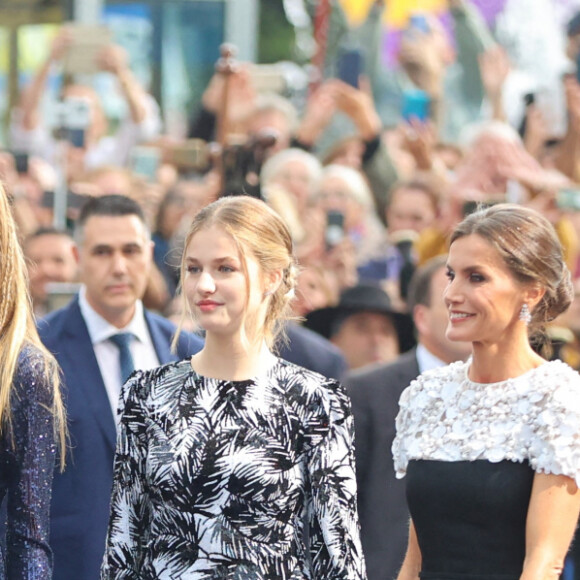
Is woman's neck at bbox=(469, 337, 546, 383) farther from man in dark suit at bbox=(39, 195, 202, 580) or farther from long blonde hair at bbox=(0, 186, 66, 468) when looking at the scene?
man in dark suit at bbox=(39, 195, 202, 580)

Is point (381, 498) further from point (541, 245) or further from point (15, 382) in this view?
point (15, 382)

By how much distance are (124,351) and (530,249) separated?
2228mm

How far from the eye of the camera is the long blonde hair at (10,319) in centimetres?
405

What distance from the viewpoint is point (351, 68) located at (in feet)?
42.9

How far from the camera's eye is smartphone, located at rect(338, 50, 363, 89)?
512 inches

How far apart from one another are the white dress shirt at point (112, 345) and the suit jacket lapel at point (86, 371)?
36 mm

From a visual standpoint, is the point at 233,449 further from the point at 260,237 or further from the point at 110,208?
the point at 110,208

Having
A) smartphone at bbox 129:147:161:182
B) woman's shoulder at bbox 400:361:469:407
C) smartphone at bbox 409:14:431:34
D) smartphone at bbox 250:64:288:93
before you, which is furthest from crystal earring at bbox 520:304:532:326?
smartphone at bbox 409:14:431:34

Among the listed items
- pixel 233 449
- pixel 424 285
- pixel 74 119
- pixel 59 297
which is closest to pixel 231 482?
pixel 233 449

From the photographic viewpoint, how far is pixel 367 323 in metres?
8.98

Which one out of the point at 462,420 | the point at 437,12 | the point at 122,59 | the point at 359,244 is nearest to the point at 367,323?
the point at 359,244

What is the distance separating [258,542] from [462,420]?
0.77 metres

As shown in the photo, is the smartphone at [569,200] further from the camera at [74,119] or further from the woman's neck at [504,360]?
the woman's neck at [504,360]

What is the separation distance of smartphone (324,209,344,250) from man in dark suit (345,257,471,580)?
349 cm
